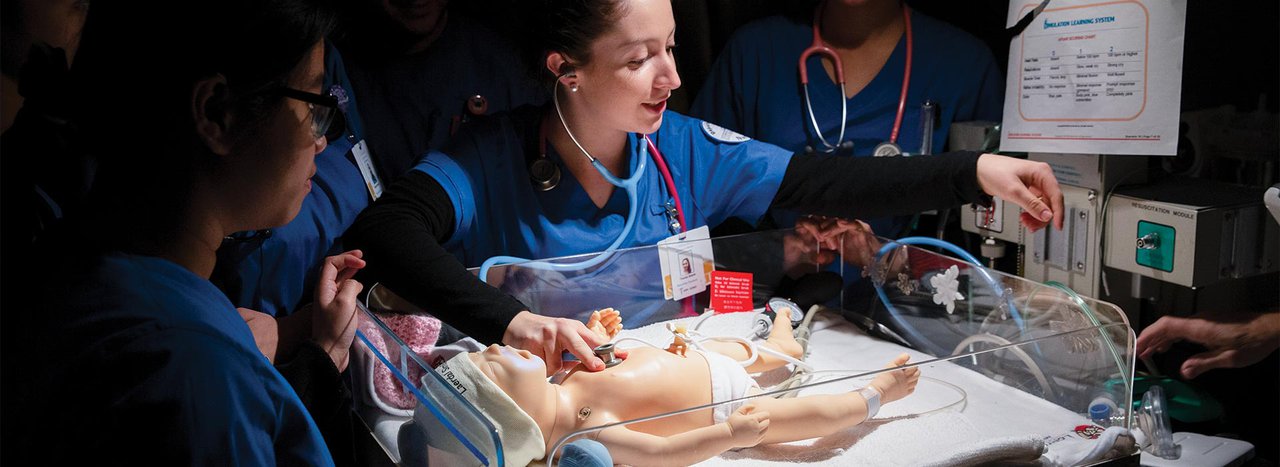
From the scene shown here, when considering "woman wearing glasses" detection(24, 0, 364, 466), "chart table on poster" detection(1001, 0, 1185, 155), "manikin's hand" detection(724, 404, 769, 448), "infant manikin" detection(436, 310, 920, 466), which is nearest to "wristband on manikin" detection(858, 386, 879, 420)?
"infant manikin" detection(436, 310, 920, 466)

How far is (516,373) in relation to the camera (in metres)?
1.32

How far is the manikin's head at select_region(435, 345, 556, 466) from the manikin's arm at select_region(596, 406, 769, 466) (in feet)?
0.37

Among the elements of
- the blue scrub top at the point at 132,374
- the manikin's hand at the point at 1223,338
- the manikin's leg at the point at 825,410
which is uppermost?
the blue scrub top at the point at 132,374

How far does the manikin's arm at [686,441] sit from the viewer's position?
1.21 m

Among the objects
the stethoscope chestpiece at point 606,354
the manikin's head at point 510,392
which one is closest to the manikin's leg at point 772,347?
the stethoscope chestpiece at point 606,354

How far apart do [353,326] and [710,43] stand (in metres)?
1.22

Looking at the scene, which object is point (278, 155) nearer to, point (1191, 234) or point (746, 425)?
point (746, 425)

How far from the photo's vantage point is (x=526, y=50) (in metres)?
1.86

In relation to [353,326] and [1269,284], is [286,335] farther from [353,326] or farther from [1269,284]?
[1269,284]

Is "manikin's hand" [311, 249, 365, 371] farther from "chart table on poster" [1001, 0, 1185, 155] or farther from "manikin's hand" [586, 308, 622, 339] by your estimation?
"chart table on poster" [1001, 0, 1185, 155]

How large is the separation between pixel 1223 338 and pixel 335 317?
5.81ft

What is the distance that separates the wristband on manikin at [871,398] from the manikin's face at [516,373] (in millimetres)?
465

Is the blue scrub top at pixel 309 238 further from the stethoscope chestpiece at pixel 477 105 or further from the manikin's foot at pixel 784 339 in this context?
the manikin's foot at pixel 784 339

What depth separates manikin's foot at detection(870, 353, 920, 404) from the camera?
138 cm
